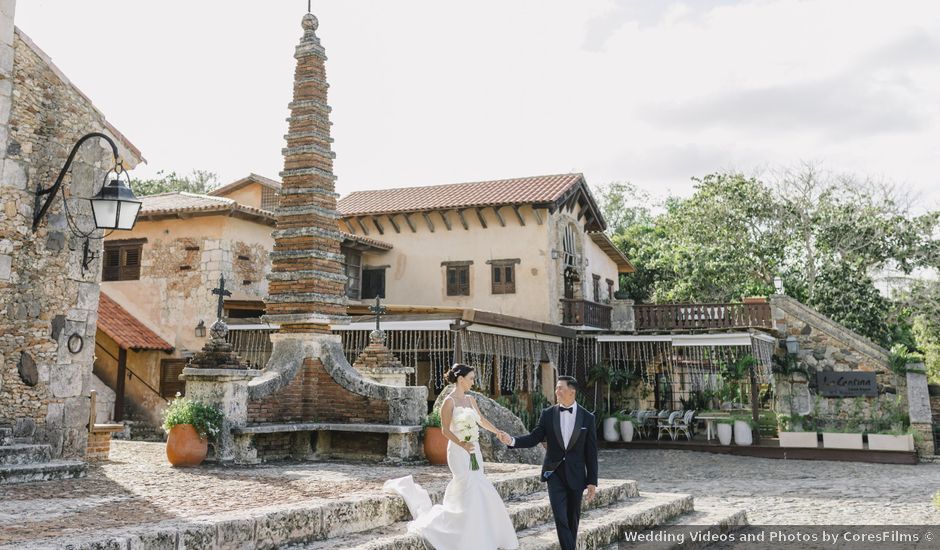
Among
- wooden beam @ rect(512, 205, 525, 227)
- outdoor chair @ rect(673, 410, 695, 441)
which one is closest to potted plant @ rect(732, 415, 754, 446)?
outdoor chair @ rect(673, 410, 695, 441)

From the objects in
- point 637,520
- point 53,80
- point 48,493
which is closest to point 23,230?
point 53,80

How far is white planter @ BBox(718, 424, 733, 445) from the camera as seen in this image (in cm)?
1836

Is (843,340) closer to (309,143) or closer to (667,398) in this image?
(667,398)

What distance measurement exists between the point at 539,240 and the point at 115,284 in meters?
11.6

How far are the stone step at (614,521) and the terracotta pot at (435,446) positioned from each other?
7.32ft

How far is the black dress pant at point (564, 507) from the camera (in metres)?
5.40

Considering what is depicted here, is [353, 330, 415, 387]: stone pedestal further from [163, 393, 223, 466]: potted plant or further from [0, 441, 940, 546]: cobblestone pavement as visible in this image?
[163, 393, 223, 466]: potted plant

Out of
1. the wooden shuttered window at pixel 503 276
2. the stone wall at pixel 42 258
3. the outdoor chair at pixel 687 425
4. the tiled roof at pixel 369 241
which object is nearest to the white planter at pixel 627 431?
the outdoor chair at pixel 687 425

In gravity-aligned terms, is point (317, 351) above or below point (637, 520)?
above

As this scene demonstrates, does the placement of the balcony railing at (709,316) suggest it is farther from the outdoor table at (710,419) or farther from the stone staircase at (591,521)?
the stone staircase at (591,521)

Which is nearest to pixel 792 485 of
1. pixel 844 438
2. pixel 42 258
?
pixel 844 438

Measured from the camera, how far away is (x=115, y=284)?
60.5 feet

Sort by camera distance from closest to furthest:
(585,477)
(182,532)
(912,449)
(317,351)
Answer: (182,532) → (585,477) → (317,351) → (912,449)

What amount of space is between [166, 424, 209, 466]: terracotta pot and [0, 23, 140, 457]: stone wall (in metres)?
1.28
